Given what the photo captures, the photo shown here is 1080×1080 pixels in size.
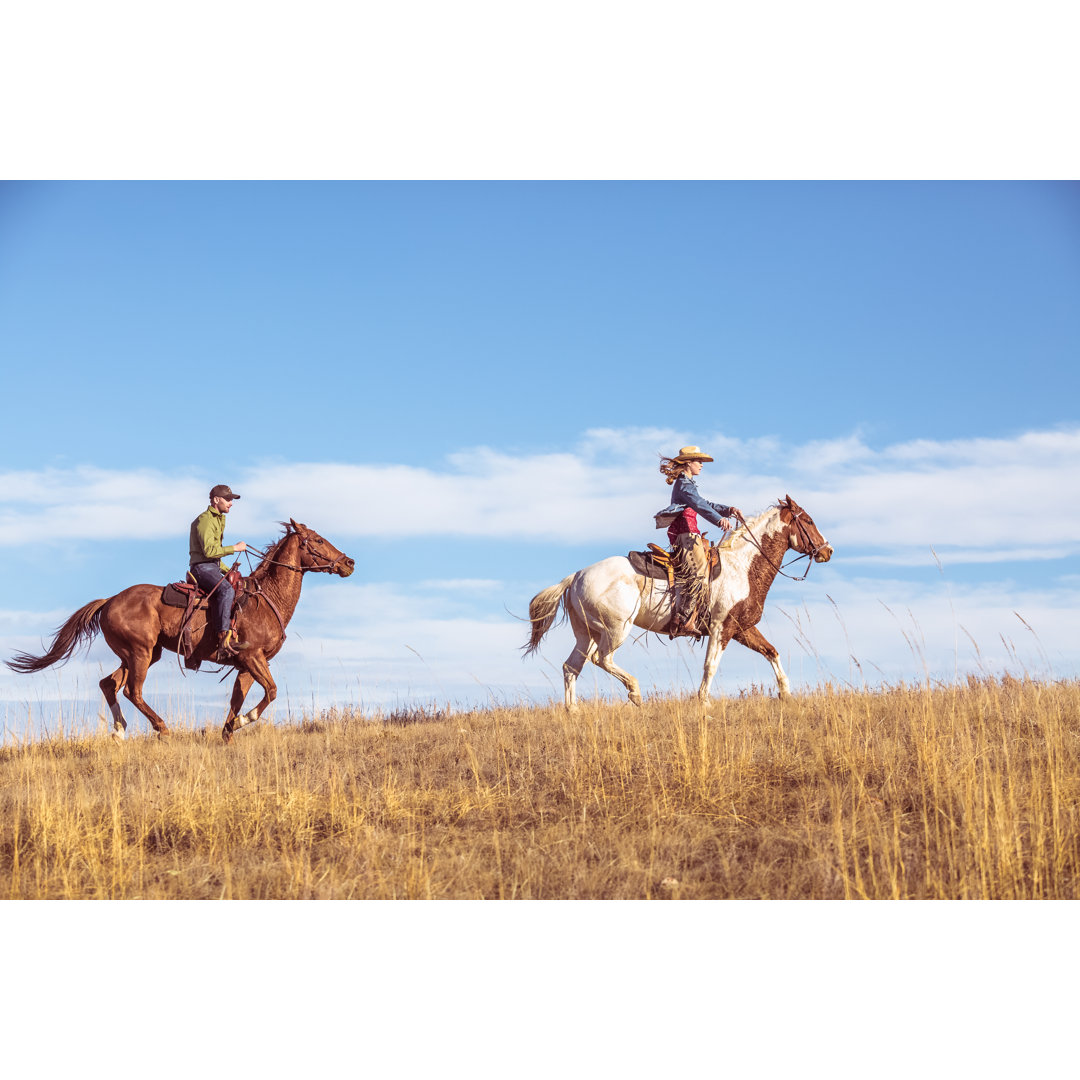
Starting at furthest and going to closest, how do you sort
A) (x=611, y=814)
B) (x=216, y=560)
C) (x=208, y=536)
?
1. (x=216, y=560)
2. (x=208, y=536)
3. (x=611, y=814)

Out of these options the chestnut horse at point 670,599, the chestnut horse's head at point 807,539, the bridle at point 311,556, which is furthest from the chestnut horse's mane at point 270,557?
the chestnut horse's head at point 807,539

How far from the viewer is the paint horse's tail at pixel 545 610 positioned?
12664 mm

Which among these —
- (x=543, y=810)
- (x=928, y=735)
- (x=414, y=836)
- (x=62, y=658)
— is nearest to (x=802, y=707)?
(x=928, y=735)

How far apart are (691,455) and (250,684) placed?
669 cm

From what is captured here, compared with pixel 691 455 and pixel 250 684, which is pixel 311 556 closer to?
pixel 250 684

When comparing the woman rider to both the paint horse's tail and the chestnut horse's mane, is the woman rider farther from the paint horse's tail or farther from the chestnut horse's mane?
the chestnut horse's mane

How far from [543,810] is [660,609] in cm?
540

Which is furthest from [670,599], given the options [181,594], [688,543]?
[181,594]

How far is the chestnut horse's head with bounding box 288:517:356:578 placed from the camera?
41.5 ft

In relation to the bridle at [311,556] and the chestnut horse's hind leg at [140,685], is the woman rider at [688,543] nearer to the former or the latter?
the bridle at [311,556]

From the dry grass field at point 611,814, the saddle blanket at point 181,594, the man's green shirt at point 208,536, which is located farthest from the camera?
the saddle blanket at point 181,594

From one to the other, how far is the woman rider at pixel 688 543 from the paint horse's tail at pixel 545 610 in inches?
61.1

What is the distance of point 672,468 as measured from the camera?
41.0 feet

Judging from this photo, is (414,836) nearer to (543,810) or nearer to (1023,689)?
(543,810)
